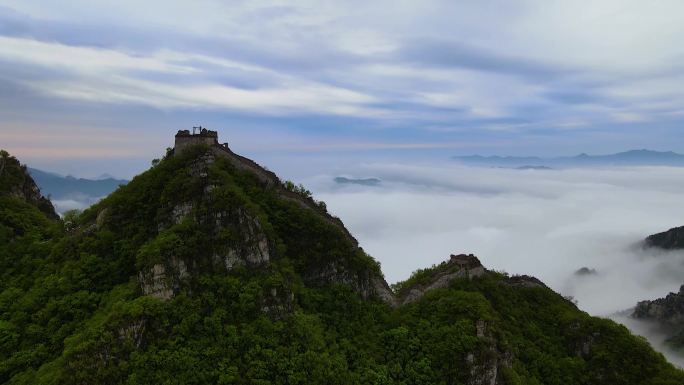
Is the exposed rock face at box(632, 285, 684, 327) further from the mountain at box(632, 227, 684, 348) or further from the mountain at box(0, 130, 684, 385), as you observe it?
the mountain at box(0, 130, 684, 385)

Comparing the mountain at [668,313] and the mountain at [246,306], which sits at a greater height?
the mountain at [246,306]

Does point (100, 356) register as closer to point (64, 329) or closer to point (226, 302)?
point (64, 329)

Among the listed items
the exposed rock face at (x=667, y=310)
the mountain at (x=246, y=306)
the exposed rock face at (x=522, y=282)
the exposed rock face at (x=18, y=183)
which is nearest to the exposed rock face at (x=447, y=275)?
the mountain at (x=246, y=306)

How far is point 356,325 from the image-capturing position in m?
42.4

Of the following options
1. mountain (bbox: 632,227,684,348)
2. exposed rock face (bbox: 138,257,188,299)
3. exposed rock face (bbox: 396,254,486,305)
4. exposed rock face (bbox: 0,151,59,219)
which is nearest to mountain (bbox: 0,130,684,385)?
exposed rock face (bbox: 138,257,188,299)

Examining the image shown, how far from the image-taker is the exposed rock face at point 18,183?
56031mm

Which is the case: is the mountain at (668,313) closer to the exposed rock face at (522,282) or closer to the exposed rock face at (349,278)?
the exposed rock face at (522,282)

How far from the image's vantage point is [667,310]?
13150cm

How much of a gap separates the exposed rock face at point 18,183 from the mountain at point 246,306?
861 cm

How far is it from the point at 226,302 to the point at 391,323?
54.5 ft

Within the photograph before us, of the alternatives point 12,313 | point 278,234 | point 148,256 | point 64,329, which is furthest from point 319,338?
point 12,313

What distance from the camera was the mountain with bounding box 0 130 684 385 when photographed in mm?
34281

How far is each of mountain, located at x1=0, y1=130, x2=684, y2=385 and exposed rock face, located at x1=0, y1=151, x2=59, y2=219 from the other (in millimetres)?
8609

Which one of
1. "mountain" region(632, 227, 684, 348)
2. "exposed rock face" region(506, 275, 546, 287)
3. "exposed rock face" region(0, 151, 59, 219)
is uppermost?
"exposed rock face" region(0, 151, 59, 219)
